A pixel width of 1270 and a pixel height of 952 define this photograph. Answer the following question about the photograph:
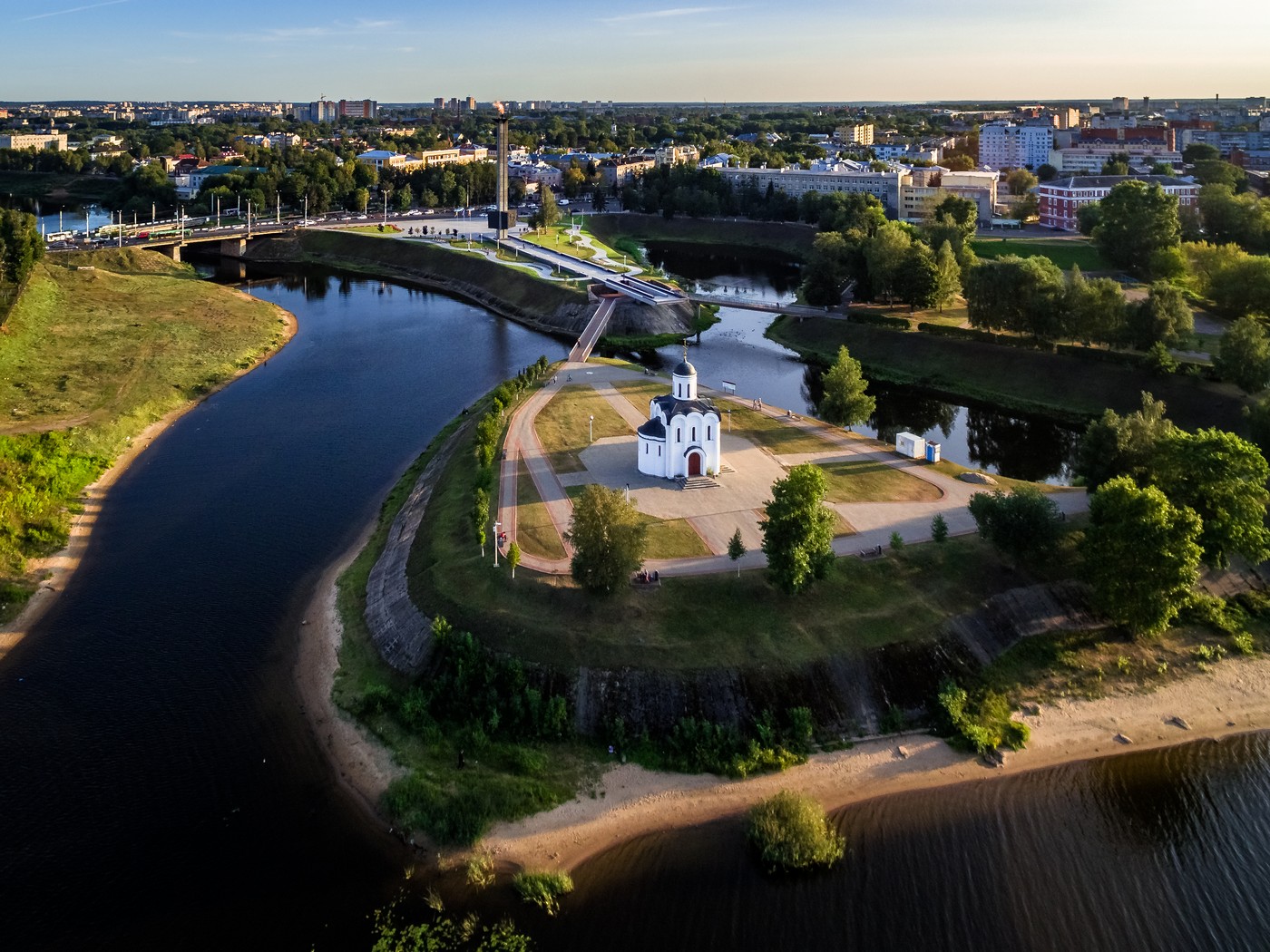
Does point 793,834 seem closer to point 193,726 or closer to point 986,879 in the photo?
point 986,879

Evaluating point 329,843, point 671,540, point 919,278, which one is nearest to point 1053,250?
point 919,278

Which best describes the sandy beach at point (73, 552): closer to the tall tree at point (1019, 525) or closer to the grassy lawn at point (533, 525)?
the grassy lawn at point (533, 525)

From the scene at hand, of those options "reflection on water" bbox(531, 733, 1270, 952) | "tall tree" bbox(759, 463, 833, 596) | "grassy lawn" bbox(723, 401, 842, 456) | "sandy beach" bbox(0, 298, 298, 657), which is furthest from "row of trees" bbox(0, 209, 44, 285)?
"reflection on water" bbox(531, 733, 1270, 952)

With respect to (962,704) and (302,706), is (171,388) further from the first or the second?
(962,704)

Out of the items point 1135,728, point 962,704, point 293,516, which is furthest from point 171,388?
point 1135,728

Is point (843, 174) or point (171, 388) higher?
point (843, 174)

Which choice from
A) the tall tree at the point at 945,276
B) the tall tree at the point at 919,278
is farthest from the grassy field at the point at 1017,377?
the tall tree at the point at 945,276

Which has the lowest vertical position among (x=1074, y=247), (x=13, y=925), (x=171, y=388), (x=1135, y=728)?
(x=13, y=925)

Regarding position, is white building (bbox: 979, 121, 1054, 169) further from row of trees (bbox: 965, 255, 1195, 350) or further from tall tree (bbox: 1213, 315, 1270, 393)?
tall tree (bbox: 1213, 315, 1270, 393)
